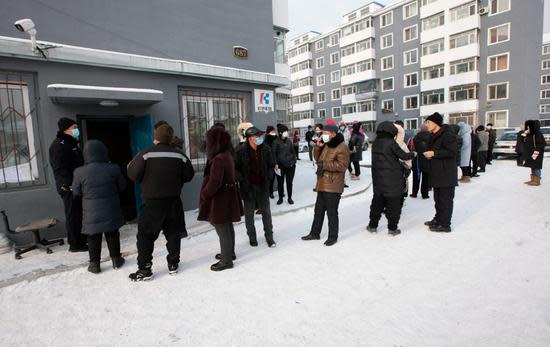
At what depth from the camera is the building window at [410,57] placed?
36.5 metres

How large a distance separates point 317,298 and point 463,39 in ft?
122

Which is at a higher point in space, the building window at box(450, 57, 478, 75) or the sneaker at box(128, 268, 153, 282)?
the building window at box(450, 57, 478, 75)

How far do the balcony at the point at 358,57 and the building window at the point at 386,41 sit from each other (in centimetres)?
131

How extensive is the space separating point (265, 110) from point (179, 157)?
4999 mm

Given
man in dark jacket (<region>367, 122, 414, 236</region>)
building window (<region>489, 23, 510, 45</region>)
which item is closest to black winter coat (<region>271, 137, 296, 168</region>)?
man in dark jacket (<region>367, 122, 414, 236</region>)

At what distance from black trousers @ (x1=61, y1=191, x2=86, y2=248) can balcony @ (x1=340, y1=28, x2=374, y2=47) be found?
42443 mm

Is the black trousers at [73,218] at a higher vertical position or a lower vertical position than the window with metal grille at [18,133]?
lower

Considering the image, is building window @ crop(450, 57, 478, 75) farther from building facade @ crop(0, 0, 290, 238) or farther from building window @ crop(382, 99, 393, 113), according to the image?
building facade @ crop(0, 0, 290, 238)

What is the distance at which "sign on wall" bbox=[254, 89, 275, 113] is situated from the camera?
8352 mm

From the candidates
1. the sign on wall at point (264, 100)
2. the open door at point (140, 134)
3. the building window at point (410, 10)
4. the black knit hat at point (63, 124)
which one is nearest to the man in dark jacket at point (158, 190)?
the black knit hat at point (63, 124)

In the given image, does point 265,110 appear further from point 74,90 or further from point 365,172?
point 365,172

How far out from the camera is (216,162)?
3930mm

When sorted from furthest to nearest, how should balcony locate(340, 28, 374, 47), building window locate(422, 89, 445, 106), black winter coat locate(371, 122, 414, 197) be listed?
balcony locate(340, 28, 374, 47) → building window locate(422, 89, 445, 106) → black winter coat locate(371, 122, 414, 197)

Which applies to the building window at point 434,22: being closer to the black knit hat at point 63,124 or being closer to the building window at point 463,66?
the building window at point 463,66
